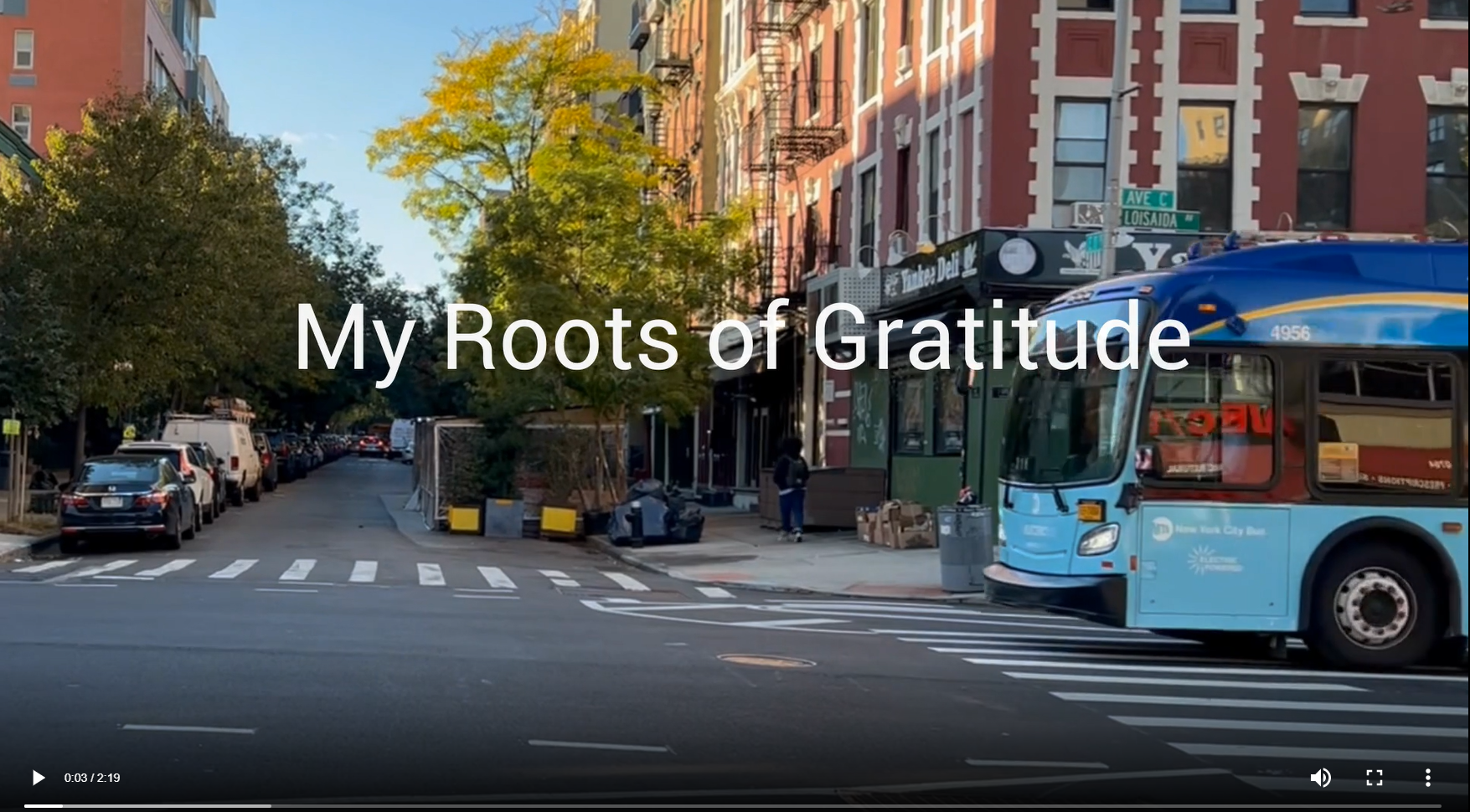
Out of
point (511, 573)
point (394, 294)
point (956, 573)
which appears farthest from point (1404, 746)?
point (394, 294)

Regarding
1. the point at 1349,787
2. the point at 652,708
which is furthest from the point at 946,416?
the point at 1349,787

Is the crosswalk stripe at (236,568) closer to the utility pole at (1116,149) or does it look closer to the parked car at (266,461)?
the utility pole at (1116,149)

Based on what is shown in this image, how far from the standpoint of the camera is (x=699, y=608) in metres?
19.7

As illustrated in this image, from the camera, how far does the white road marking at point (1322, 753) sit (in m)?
10.2

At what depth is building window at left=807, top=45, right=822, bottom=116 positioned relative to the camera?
132ft

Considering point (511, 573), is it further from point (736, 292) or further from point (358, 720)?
point (736, 292)

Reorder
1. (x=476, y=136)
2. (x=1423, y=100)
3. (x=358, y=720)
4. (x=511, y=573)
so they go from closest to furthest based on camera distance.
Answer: (x=358, y=720)
(x=511, y=573)
(x=1423, y=100)
(x=476, y=136)

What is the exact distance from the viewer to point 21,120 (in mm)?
51812

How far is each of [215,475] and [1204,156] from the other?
22.9 meters

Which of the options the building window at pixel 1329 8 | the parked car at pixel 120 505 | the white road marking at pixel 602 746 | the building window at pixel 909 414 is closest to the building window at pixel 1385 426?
the white road marking at pixel 602 746

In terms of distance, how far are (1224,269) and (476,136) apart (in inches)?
1555

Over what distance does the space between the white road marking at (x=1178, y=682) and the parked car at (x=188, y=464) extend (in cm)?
2312

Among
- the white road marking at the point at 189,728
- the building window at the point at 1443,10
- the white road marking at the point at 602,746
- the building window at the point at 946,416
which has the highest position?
the building window at the point at 1443,10

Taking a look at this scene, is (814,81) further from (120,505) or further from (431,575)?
(431,575)
